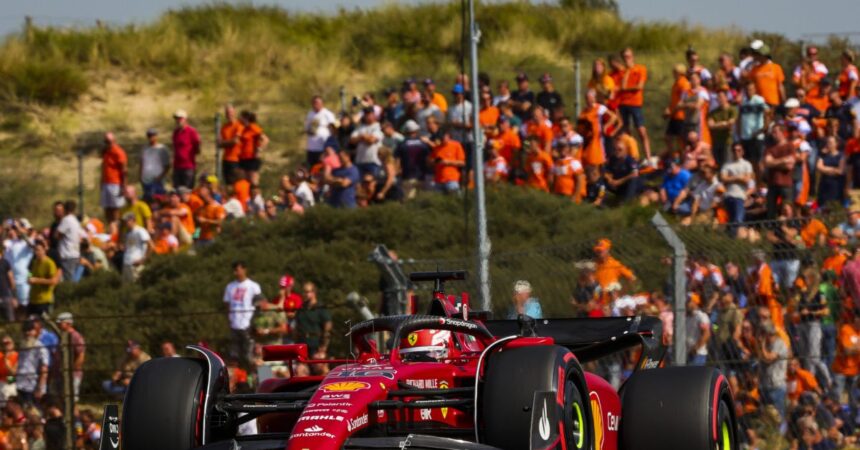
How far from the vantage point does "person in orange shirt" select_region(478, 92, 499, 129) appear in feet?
68.8

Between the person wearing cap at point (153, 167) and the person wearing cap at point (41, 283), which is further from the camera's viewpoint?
the person wearing cap at point (153, 167)

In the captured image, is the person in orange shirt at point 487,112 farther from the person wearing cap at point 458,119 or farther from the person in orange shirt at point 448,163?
the person in orange shirt at point 448,163

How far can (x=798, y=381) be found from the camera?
37.1 feet

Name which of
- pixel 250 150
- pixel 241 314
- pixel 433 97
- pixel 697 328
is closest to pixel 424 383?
pixel 697 328

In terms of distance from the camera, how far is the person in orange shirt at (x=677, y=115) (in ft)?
65.1

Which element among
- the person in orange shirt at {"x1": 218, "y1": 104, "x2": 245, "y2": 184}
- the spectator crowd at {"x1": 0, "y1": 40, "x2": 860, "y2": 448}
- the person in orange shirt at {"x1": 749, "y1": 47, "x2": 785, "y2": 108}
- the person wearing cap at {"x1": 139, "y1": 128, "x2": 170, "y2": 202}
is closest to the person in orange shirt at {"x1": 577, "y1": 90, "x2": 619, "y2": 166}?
the spectator crowd at {"x1": 0, "y1": 40, "x2": 860, "y2": 448}

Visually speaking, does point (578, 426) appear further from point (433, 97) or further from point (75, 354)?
point (433, 97)

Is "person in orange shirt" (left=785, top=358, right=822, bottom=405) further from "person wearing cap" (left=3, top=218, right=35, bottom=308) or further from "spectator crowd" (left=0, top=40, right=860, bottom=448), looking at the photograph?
"person wearing cap" (left=3, top=218, right=35, bottom=308)

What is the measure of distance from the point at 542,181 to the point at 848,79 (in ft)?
13.3

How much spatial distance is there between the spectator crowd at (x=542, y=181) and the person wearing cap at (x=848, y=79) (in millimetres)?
34

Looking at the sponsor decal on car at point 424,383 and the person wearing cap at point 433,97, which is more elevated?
the person wearing cap at point 433,97

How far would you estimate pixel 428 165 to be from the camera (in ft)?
69.1

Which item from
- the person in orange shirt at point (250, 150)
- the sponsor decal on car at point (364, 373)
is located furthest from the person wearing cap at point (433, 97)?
the sponsor decal on car at point (364, 373)

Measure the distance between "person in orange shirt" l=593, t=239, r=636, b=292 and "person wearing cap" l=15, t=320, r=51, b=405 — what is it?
15.8 feet
